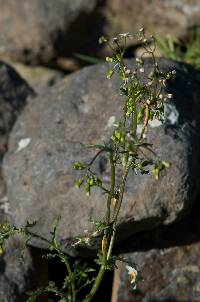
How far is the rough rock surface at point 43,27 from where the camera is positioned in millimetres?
5613

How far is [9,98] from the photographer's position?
4121 mm

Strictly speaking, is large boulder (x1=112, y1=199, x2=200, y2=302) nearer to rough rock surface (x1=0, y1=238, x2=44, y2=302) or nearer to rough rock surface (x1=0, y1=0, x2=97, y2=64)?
rough rock surface (x1=0, y1=238, x2=44, y2=302)

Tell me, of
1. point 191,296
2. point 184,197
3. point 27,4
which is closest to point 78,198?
point 184,197

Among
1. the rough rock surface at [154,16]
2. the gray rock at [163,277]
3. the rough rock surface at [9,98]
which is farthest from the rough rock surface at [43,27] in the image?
the gray rock at [163,277]

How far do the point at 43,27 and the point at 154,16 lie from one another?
36.0 inches

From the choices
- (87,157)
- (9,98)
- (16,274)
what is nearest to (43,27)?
(9,98)

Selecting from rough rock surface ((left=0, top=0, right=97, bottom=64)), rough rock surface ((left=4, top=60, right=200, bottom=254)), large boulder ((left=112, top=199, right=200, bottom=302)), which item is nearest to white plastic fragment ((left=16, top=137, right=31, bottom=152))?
rough rock surface ((left=4, top=60, right=200, bottom=254))

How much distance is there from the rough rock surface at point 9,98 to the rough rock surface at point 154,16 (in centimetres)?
162

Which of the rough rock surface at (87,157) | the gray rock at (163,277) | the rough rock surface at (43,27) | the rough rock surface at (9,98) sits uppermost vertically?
the rough rock surface at (43,27)

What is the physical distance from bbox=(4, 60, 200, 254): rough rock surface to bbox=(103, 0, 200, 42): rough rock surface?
181 cm

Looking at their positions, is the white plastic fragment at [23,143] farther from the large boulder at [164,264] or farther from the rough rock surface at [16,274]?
the large boulder at [164,264]

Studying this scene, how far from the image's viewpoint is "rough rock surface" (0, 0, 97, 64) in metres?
5.61

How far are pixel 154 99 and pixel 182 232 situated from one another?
56.8 inches

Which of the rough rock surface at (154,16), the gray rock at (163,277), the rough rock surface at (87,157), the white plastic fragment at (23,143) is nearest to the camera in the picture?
the rough rock surface at (87,157)
